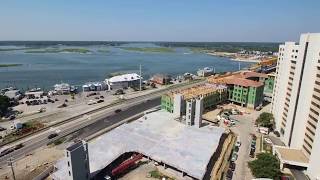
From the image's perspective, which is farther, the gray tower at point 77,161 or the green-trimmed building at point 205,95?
the green-trimmed building at point 205,95

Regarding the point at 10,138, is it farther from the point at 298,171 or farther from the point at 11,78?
the point at 11,78

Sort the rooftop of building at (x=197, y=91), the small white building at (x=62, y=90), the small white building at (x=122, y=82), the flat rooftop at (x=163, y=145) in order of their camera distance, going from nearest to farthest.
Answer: the flat rooftop at (x=163, y=145) < the rooftop of building at (x=197, y=91) < the small white building at (x=62, y=90) < the small white building at (x=122, y=82)

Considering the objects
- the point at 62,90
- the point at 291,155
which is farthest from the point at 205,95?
the point at 62,90

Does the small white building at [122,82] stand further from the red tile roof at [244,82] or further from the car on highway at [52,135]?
the car on highway at [52,135]

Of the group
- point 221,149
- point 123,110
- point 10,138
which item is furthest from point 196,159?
point 10,138

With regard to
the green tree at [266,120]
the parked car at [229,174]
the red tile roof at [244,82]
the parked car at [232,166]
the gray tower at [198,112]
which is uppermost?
the red tile roof at [244,82]

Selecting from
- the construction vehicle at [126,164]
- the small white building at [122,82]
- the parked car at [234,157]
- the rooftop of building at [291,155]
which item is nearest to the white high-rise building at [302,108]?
the rooftop of building at [291,155]

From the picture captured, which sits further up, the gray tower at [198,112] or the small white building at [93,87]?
the gray tower at [198,112]

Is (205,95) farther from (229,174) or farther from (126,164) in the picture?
(126,164)
